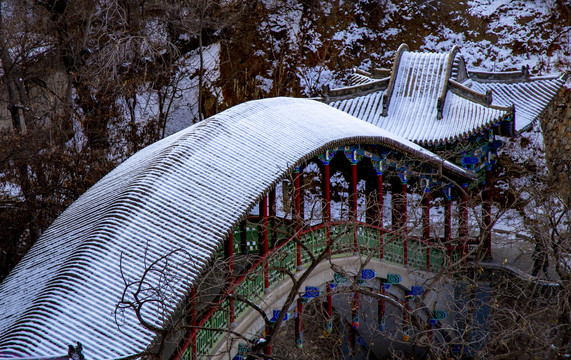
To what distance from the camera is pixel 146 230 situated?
9.75m

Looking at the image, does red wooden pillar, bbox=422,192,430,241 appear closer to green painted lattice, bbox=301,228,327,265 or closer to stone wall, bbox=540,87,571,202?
green painted lattice, bbox=301,228,327,265

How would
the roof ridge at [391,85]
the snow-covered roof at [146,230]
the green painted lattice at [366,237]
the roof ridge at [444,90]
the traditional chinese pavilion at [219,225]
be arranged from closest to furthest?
the snow-covered roof at [146,230] < the traditional chinese pavilion at [219,225] < the green painted lattice at [366,237] < the roof ridge at [444,90] < the roof ridge at [391,85]

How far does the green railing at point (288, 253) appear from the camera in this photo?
9875mm

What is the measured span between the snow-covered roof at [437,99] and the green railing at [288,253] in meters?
3.47

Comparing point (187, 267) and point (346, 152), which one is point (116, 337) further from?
point (346, 152)

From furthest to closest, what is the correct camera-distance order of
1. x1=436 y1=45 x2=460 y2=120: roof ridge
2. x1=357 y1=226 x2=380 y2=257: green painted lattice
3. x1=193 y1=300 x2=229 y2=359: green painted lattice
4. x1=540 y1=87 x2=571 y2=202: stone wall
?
x1=540 y1=87 x2=571 y2=202: stone wall < x1=436 y1=45 x2=460 y2=120: roof ridge < x1=357 y1=226 x2=380 y2=257: green painted lattice < x1=193 y1=300 x2=229 y2=359: green painted lattice

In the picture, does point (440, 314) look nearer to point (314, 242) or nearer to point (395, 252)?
point (395, 252)

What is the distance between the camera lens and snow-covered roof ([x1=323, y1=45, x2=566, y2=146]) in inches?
720

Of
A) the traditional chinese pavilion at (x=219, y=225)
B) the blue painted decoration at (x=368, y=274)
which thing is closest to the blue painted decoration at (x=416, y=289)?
the traditional chinese pavilion at (x=219, y=225)

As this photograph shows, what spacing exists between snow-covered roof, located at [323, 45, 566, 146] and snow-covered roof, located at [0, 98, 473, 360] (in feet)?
16.9

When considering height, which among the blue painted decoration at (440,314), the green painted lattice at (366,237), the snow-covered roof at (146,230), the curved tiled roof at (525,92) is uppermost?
the snow-covered roof at (146,230)

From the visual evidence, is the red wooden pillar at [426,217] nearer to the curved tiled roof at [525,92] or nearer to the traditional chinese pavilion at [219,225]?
the traditional chinese pavilion at [219,225]

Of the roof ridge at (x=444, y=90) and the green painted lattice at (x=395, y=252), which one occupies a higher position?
the roof ridge at (x=444, y=90)

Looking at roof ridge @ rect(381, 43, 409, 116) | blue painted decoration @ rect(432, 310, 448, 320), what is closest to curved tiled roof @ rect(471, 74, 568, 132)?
roof ridge @ rect(381, 43, 409, 116)
